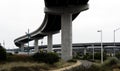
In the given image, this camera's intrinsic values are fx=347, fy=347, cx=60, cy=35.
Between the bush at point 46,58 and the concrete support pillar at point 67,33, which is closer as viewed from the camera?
the bush at point 46,58

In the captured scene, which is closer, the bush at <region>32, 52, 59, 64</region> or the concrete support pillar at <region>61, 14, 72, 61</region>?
the bush at <region>32, 52, 59, 64</region>

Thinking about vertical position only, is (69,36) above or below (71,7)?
below

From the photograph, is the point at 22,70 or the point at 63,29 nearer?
the point at 22,70

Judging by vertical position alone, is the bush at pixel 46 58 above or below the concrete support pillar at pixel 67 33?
below

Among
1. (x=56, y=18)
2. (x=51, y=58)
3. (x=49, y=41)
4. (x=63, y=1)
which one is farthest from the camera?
(x=49, y=41)

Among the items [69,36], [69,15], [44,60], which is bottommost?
[44,60]

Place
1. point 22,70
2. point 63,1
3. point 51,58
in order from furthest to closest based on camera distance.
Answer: point 63,1
point 51,58
point 22,70

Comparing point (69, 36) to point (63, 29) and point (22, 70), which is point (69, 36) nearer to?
point (63, 29)

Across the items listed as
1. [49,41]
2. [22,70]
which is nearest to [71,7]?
[22,70]

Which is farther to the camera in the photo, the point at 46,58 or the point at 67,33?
the point at 67,33

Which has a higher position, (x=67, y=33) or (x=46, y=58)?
(x=67, y=33)

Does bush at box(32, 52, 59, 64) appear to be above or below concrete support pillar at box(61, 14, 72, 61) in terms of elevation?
below

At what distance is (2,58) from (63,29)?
15.6 metres

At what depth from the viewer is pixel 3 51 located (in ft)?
190
